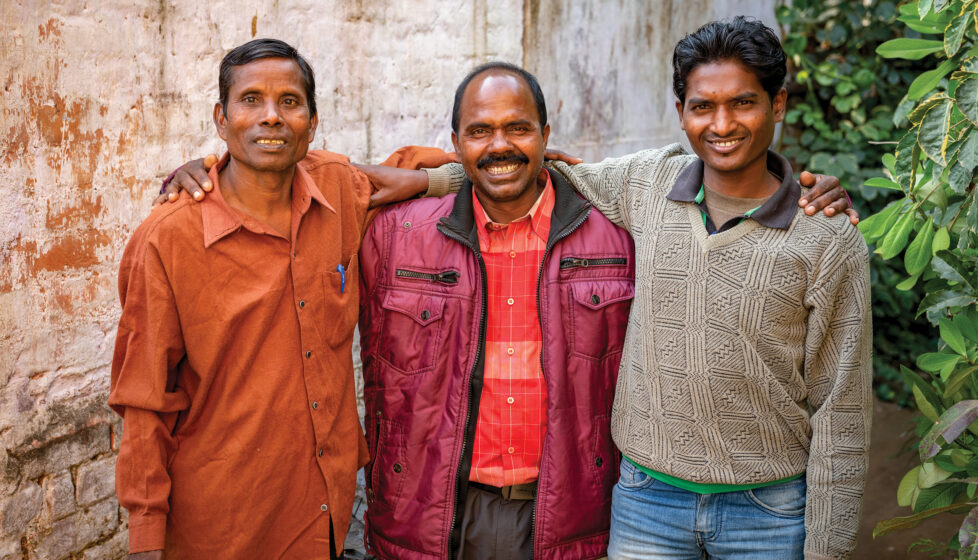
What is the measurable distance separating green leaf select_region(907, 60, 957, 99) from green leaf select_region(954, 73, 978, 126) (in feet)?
1.28

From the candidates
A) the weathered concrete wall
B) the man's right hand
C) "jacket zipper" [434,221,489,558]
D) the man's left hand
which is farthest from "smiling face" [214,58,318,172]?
the man's left hand

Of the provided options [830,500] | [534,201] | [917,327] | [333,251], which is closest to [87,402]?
[333,251]

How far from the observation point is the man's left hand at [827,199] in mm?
2244

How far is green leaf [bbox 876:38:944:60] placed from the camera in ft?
9.15

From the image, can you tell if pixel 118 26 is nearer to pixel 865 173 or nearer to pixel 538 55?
pixel 538 55

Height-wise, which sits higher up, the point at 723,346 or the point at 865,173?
the point at 865,173

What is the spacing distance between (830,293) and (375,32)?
267 cm

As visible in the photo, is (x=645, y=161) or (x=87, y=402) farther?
(x=87, y=402)

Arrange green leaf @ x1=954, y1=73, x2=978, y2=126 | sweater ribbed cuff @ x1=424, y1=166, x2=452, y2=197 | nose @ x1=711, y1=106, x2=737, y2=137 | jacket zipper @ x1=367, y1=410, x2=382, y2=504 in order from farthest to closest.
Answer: sweater ribbed cuff @ x1=424, y1=166, x2=452, y2=197 → jacket zipper @ x1=367, y1=410, x2=382, y2=504 → nose @ x1=711, y1=106, x2=737, y2=137 → green leaf @ x1=954, y1=73, x2=978, y2=126

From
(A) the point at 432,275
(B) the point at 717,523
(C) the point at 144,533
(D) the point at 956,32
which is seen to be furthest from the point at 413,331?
(D) the point at 956,32

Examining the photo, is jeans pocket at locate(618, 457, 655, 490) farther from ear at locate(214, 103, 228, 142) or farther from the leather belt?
ear at locate(214, 103, 228, 142)

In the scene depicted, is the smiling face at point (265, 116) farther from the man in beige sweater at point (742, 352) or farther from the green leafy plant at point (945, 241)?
the green leafy plant at point (945, 241)

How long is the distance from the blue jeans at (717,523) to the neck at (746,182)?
798 millimetres

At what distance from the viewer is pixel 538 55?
4.97 meters
